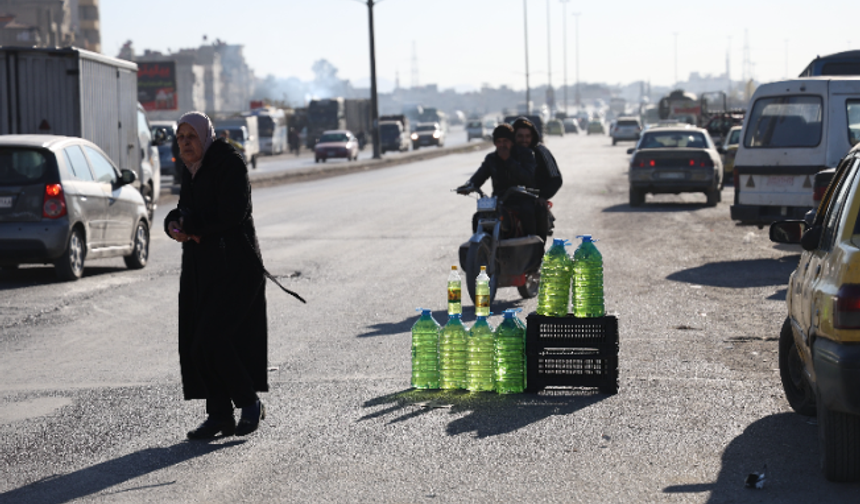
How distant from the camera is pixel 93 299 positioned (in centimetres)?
1197

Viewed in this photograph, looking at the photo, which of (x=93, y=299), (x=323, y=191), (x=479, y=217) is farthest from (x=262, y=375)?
(x=323, y=191)

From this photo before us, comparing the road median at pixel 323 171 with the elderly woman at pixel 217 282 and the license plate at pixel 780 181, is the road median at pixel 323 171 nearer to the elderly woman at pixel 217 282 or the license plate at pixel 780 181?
the license plate at pixel 780 181

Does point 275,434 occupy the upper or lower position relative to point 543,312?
lower

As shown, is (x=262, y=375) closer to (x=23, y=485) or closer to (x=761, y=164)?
(x=23, y=485)

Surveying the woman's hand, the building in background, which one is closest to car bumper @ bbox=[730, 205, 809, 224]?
the woman's hand

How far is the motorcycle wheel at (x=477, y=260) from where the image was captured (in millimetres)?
10266

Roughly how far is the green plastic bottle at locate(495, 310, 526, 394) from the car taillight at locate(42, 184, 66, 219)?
7.44 metres

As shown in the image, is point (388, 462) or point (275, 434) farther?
point (275, 434)

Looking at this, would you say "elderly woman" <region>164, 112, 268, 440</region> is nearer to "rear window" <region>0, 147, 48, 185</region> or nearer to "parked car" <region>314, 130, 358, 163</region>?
"rear window" <region>0, 147, 48, 185</region>

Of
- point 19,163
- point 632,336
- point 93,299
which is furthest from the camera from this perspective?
point 19,163

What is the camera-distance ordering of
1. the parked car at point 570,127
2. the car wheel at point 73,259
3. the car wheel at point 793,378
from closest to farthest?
the car wheel at point 793,378 < the car wheel at point 73,259 < the parked car at point 570,127

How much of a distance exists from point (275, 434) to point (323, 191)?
83.7 ft

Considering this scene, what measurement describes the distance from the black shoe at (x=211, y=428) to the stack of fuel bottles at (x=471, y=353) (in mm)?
1397

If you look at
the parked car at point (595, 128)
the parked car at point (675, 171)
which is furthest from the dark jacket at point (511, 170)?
the parked car at point (595, 128)
